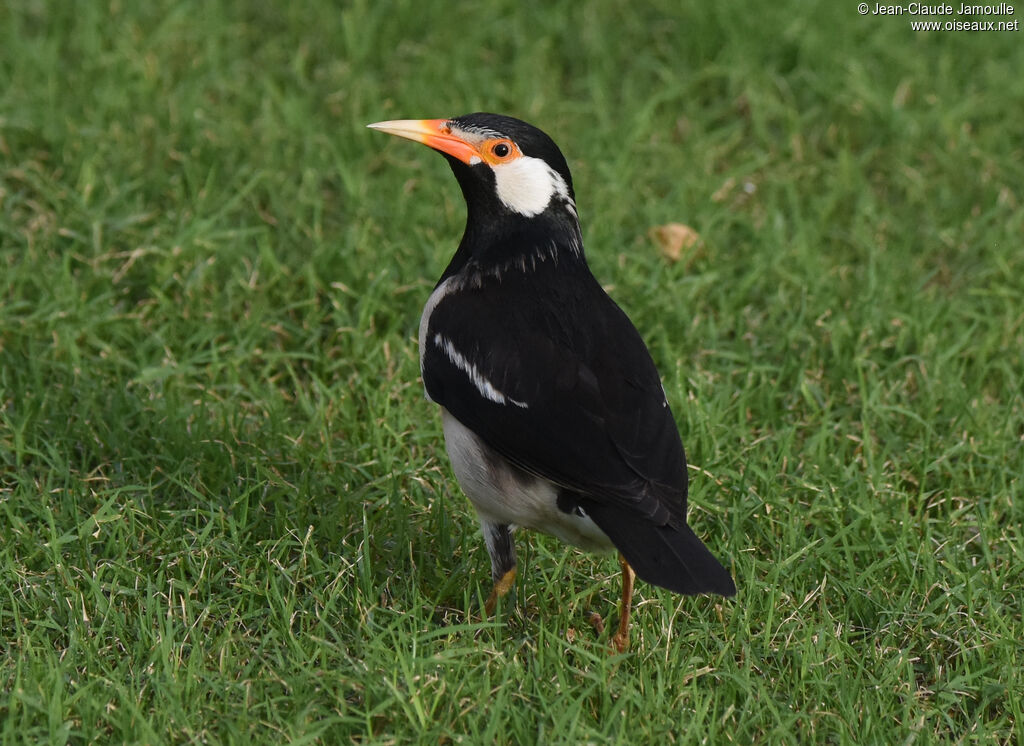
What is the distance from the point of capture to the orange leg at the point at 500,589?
4242 millimetres

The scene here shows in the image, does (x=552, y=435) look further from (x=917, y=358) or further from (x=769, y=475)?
(x=917, y=358)

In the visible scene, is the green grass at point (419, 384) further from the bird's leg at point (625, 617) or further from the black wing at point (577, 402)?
the black wing at point (577, 402)

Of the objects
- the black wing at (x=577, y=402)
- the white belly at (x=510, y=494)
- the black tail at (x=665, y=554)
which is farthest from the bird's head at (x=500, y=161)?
the black tail at (x=665, y=554)

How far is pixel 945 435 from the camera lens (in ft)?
17.0

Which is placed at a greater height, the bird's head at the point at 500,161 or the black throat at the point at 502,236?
the bird's head at the point at 500,161

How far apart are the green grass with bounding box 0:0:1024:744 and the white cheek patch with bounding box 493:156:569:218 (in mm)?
1010

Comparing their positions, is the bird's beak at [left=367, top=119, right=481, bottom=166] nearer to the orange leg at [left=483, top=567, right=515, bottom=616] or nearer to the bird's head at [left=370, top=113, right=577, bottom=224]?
the bird's head at [left=370, top=113, right=577, bottom=224]

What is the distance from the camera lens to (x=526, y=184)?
442cm

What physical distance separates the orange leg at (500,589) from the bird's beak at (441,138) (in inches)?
50.5

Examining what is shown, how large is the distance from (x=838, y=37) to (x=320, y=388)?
147 inches

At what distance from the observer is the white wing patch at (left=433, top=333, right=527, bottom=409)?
3971 millimetres

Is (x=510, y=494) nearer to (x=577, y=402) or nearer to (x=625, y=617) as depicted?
(x=577, y=402)

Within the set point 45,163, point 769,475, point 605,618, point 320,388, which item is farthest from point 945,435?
point 45,163

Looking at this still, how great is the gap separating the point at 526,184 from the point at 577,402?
33.3 inches
